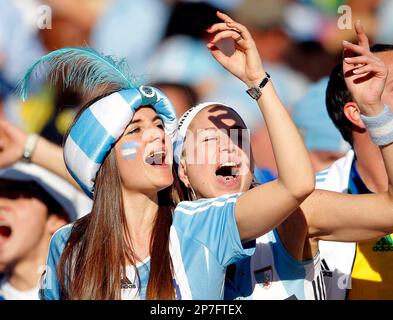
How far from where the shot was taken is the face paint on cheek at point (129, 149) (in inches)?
116

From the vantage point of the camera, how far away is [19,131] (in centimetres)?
400

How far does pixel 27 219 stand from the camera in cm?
409

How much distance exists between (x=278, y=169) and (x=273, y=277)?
0.48 m

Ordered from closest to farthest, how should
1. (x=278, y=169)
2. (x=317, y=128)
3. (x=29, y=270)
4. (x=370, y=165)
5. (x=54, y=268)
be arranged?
(x=278, y=169)
(x=54, y=268)
(x=370, y=165)
(x=29, y=270)
(x=317, y=128)

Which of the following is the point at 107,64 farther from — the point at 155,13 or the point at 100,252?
the point at 155,13

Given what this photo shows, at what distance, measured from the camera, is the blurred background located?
165 inches

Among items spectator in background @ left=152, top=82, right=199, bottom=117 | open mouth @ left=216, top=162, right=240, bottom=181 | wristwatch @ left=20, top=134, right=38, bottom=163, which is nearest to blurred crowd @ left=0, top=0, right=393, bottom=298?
spectator in background @ left=152, top=82, right=199, bottom=117

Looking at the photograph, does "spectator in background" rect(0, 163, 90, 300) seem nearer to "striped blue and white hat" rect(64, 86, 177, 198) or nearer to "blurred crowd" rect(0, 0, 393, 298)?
"blurred crowd" rect(0, 0, 393, 298)

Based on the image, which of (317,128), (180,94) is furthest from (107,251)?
(317,128)

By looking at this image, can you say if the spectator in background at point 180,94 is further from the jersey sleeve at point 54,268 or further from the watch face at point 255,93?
the watch face at point 255,93

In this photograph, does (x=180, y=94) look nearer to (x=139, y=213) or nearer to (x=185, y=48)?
(x=185, y=48)

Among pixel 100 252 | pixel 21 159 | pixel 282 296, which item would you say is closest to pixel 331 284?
pixel 282 296

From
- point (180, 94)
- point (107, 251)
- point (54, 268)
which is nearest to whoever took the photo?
point (107, 251)

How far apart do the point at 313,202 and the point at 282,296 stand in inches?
12.7
